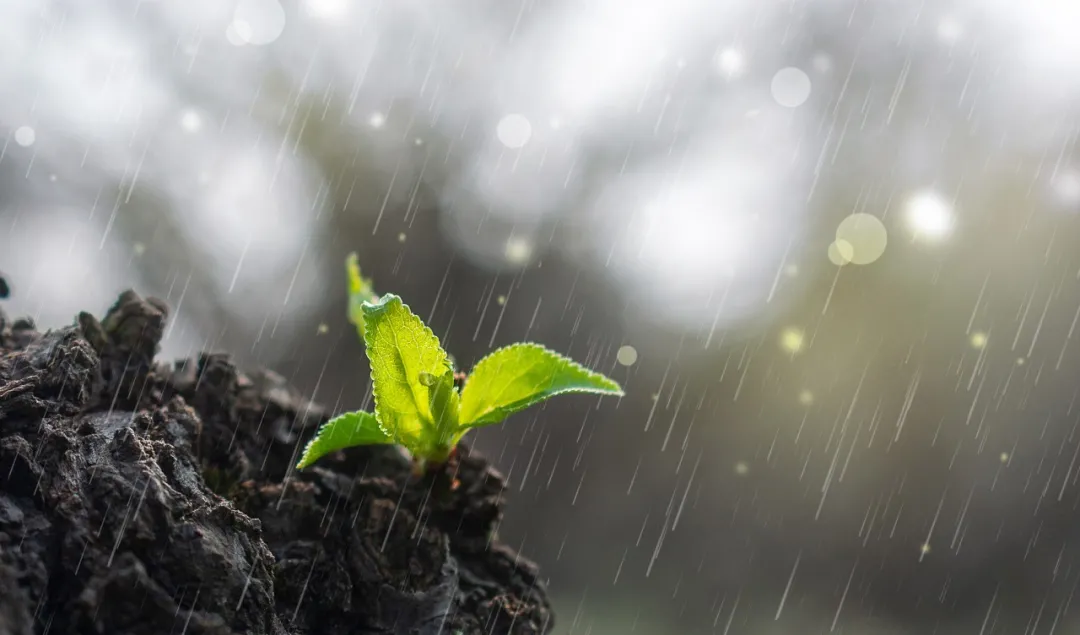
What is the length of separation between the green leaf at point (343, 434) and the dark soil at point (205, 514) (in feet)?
0.20

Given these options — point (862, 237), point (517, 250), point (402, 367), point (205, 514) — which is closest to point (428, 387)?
point (402, 367)

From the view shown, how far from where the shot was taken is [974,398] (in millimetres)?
2078

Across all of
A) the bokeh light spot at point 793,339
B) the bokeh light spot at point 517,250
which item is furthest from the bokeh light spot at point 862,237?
the bokeh light spot at point 517,250

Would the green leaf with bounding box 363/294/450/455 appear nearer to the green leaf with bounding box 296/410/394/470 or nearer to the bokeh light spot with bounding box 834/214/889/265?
the green leaf with bounding box 296/410/394/470

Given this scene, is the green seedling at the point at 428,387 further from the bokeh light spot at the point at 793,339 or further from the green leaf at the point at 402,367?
the bokeh light spot at the point at 793,339

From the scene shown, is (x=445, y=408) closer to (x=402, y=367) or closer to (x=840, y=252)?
(x=402, y=367)

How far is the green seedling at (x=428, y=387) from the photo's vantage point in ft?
2.33

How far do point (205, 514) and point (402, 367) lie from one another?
0.24 m

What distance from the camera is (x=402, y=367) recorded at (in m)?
0.74

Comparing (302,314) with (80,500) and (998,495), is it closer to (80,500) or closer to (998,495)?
(80,500)

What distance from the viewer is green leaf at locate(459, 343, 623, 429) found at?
773 millimetres

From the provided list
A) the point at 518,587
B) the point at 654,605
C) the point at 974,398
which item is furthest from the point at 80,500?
the point at 974,398

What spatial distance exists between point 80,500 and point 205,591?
136 mm

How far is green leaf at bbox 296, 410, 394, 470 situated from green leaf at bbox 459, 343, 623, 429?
12cm
